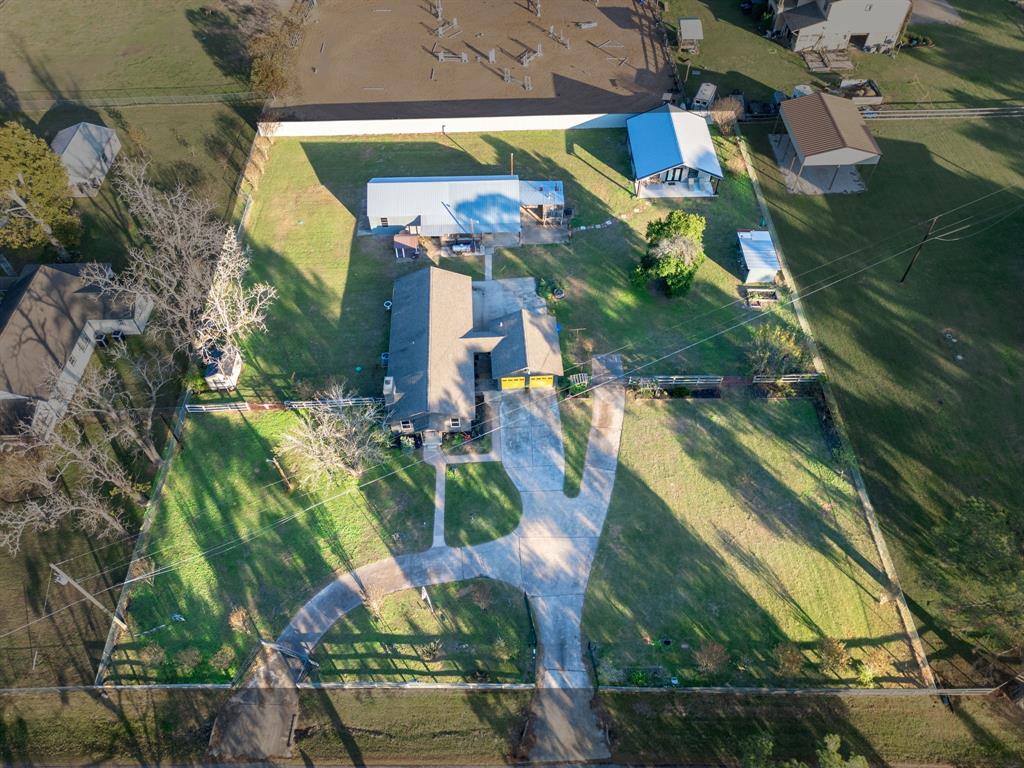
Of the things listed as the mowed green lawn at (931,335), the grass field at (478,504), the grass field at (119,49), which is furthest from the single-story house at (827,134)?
the grass field at (119,49)

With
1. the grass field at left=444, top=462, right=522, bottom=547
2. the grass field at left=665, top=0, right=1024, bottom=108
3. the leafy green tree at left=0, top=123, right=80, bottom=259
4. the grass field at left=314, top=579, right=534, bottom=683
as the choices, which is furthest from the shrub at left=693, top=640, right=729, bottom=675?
the leafy green tree at left=0, top=123, right=80, bottom=259

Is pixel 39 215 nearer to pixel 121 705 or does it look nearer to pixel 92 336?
pixel 92 336

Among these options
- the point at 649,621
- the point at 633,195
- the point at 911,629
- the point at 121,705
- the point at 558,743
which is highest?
the point at 633,195

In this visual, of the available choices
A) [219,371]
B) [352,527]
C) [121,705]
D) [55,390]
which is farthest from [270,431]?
[121,705]

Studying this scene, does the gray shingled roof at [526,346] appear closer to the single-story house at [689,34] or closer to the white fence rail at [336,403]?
the white fence rail at [336,403]

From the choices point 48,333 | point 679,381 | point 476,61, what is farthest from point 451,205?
point 48,333

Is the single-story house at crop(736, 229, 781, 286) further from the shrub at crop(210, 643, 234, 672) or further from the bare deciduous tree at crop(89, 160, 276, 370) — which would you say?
the shrub at crop(210, 643, 234, 672)
